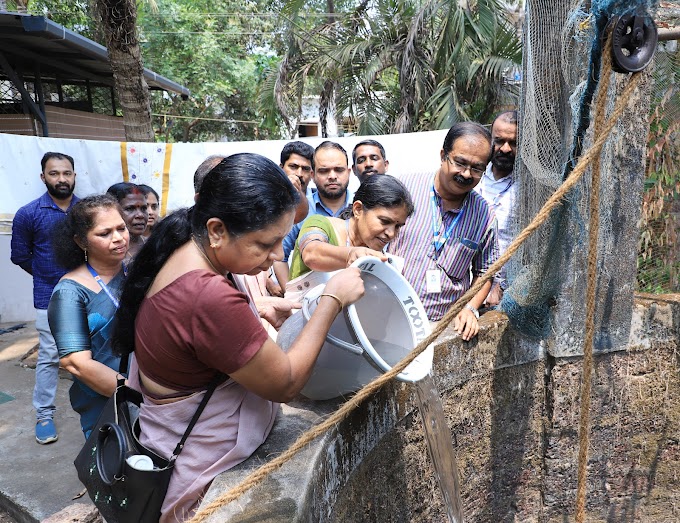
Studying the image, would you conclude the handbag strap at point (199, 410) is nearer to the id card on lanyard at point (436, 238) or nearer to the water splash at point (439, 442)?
the water splash at point (439, 442)

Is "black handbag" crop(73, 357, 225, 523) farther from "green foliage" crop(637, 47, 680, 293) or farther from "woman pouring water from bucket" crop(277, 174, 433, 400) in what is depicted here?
"green foliage" crop(637, 47, 680, 293)

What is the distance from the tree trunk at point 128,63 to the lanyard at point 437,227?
410cm

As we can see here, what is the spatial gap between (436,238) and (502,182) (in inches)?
32.4

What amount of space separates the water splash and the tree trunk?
4.76 meters

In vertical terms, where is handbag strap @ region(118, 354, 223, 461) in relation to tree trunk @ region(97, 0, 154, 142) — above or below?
below

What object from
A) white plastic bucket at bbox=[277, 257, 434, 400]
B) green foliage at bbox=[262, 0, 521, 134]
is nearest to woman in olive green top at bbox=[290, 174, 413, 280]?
white plastic bucket at bbox=[277, 257, 434, 400]

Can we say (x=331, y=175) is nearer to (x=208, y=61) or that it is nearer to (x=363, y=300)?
(x=363, y=300)

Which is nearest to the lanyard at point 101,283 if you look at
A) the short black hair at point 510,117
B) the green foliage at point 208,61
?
the short black hair at point 510,117

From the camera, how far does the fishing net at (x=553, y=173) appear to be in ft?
8.07

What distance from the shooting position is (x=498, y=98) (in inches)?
347

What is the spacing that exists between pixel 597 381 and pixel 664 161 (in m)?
1.38

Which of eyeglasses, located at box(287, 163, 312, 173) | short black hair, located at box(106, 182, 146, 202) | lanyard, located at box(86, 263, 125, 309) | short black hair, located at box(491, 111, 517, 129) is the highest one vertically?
short black hair, located at box(491, 111, 517, 129)

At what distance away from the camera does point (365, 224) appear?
7.73ft

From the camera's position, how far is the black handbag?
1580 mm
